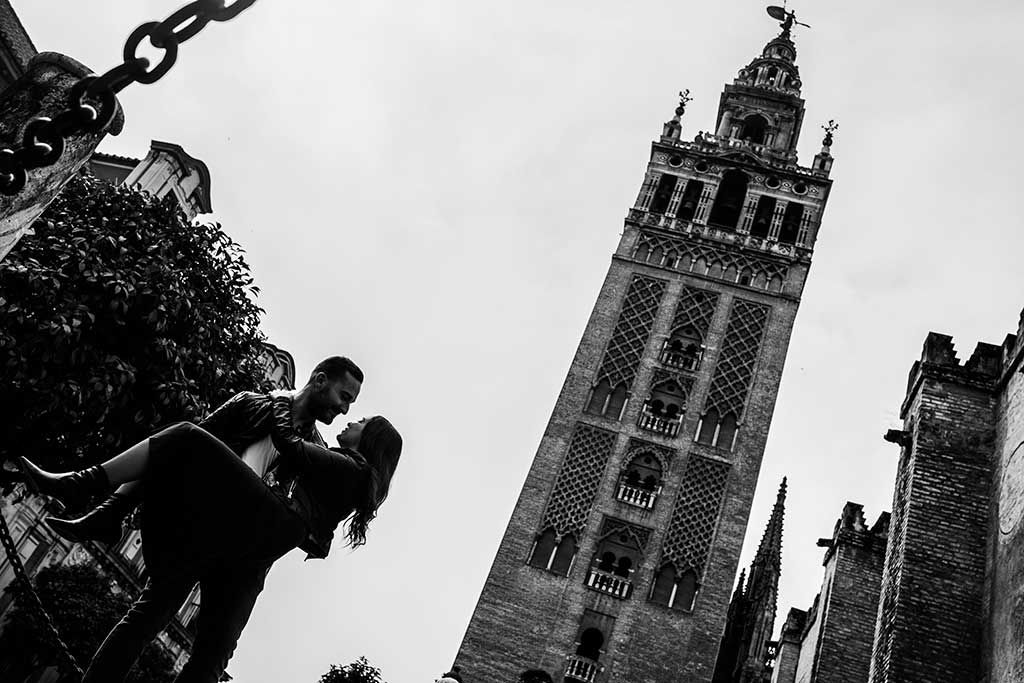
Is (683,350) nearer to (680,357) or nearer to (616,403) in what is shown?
(680,357)

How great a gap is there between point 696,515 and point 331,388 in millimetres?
24118

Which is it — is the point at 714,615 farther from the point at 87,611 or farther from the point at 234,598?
the point at 234,598

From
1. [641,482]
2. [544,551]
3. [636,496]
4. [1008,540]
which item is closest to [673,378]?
[641,482]

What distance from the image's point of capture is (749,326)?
3014cm

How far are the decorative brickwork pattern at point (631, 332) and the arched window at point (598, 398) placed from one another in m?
0.16

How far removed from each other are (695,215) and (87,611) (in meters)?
22.6

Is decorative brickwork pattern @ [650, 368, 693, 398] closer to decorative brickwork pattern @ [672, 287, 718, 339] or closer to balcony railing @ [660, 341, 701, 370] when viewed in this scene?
balcony railing @ [660, 341, 701, 370]

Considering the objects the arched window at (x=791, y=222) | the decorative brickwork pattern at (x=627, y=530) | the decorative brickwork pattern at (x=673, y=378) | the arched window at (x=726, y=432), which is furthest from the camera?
the arched window at (x=791, y=222)

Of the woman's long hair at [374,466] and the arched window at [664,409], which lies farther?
the arched window at [664,409]

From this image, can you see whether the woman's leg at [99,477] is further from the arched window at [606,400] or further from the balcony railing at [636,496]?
the arched window at [606,400]

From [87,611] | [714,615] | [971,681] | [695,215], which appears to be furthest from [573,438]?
[971,681]

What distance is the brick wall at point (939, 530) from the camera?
10.0m

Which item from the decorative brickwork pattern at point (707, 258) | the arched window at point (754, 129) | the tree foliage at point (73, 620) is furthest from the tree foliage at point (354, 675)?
the arched window at point (754, 129)

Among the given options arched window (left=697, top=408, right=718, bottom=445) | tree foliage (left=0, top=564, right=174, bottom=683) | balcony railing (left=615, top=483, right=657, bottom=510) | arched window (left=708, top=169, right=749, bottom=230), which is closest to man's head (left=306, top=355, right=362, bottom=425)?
tree foliage (left=0, top=564, right=174, bottom=683)
